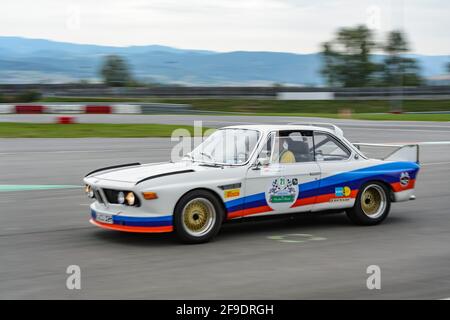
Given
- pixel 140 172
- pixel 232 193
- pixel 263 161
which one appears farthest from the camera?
pixel 263 161

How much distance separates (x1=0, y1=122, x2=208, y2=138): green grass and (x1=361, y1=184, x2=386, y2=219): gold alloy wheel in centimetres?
1711

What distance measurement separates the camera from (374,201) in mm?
9484

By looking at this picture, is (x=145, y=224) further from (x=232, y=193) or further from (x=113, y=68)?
(x=113, y=68)

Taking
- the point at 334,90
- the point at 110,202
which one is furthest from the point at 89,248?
the point at 334,90

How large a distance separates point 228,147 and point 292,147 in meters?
0.80

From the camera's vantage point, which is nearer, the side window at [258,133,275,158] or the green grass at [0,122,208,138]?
the side window at [258,133,275,158]

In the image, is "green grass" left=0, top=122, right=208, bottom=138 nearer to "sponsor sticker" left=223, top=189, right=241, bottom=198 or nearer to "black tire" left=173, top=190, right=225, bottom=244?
"sponsor sticker" left=223, top=189, right=241, bottom=198

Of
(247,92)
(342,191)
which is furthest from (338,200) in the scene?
(247,92)

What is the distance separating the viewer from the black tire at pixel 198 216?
7.83 m

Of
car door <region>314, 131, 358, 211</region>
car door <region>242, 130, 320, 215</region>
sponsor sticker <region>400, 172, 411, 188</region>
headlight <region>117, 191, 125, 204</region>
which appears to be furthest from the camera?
sponsor sticker <region>400, 172, 411, 188</region>

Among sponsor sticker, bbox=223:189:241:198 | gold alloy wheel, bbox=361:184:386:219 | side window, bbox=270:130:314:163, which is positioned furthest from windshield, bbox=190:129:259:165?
gold alloy wheel, bbox=361:184:386:219

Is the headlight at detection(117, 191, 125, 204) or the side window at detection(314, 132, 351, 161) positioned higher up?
the side window at detection(314, 132, 351, 161)

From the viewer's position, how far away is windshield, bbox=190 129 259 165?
338 inches
